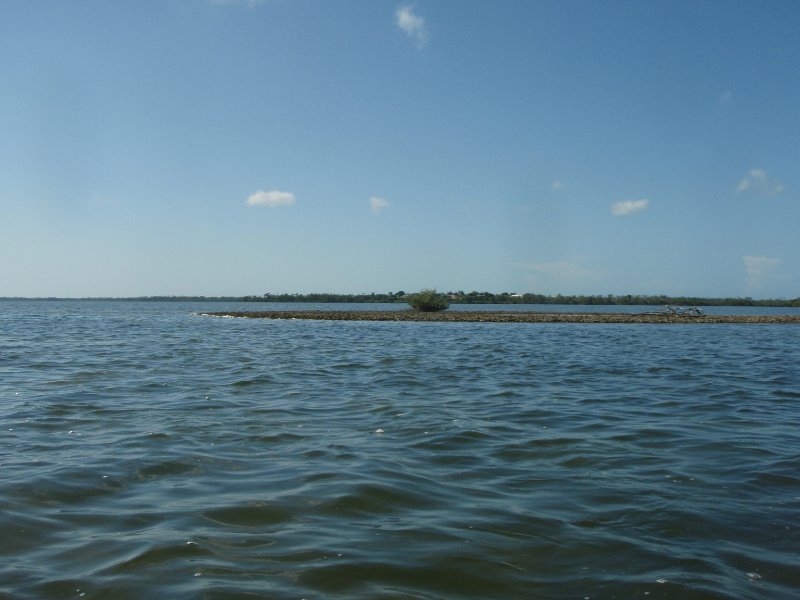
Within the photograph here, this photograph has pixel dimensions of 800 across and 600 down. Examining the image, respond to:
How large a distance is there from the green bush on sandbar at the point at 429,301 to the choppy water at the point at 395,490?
179ft

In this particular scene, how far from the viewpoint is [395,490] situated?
644 centimetres

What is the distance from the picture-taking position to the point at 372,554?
4.80m

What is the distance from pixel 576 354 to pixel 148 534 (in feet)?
66.3

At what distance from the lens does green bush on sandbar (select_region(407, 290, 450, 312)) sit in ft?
227

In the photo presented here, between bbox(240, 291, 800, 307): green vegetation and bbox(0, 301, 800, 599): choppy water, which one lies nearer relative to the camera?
bbox(0, 301, 800, 599): choppy water

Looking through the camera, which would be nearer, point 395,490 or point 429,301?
Result: point 395,490

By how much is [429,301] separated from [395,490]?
62850 millimetres

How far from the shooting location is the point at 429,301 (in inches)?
2724

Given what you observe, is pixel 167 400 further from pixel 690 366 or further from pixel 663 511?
pixel 690 366

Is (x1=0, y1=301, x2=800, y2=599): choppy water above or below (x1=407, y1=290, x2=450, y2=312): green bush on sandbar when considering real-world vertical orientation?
below

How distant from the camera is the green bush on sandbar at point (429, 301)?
69.2 metres

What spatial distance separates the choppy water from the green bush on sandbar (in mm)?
54518

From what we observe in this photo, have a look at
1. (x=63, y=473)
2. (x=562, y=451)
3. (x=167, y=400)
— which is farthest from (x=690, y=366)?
(x=63, y=473)

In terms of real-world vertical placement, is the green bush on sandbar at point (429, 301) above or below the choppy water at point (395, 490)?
above
